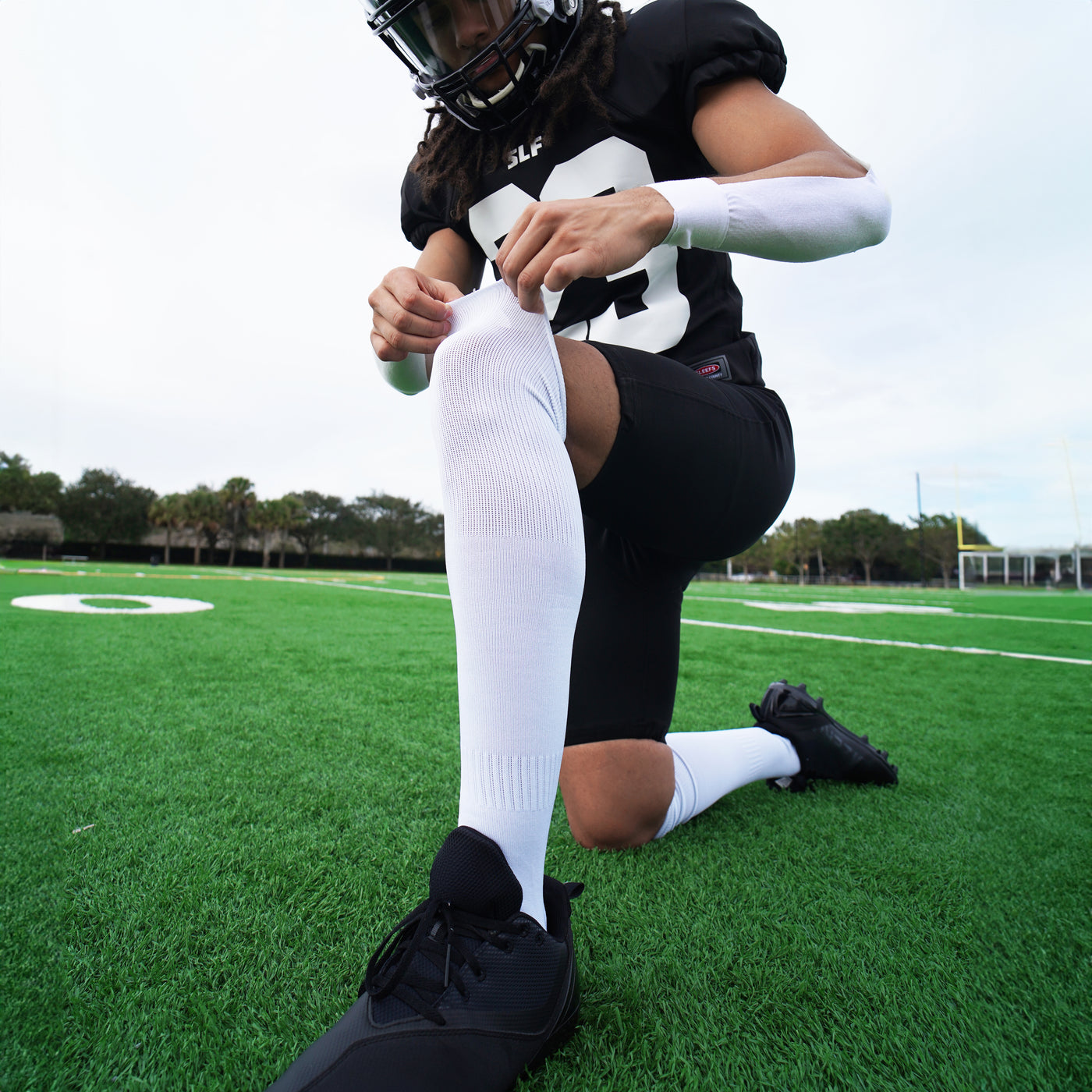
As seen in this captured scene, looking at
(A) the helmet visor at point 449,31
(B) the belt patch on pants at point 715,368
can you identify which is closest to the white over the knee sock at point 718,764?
(B) the belt patch on pants at point 715,368

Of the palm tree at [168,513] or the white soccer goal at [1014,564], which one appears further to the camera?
the white soccer goal at [1014,564]

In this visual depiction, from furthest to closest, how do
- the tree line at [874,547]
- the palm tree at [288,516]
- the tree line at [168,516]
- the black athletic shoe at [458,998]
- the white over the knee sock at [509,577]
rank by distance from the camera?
the tree line at [874,547], the palm tree at [288,516], the tree line at [168,516], the white over the knee sock at [509,577], the black athletic shoe at [458,998]

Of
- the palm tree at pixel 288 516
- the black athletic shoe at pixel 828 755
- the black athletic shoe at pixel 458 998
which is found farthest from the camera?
the palm tree at pixel 288 516

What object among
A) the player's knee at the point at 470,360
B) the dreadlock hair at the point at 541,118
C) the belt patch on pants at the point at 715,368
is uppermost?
the dreadlock hair at the point at 541,118

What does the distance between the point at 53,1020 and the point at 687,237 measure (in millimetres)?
1125

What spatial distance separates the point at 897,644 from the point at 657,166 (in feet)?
15.0

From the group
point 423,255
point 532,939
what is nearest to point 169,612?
point 423,255

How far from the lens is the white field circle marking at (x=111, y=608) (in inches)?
202

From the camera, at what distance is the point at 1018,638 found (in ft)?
18.0

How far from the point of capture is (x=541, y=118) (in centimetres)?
123

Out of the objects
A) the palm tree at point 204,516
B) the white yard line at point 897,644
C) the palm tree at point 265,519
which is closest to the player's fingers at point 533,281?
the white yard line at point 897,644

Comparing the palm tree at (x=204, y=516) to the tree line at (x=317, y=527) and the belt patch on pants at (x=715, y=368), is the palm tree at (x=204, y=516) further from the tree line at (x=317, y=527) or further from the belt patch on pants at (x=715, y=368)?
the belt patch on pants at (x=715, y=368)

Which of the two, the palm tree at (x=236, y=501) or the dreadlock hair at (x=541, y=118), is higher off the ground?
the palm tree at (x=236, y=501)

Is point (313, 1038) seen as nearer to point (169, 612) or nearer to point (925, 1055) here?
point (925, 1055)
